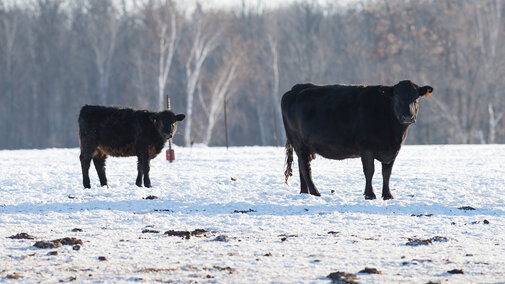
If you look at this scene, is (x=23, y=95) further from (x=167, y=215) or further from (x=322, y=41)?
(x=167, y=215)

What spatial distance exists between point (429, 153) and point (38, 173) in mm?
12570

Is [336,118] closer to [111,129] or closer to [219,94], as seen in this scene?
[111,129]

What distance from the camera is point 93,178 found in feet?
49.1

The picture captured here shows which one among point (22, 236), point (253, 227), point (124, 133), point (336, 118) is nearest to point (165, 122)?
point (124, 133)

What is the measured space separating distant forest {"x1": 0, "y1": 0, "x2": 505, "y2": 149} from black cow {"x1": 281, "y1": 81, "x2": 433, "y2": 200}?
32.3m

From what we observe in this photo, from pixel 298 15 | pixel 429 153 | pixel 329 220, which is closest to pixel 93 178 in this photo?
pixel 329 220

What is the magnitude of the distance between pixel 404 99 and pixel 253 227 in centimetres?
372

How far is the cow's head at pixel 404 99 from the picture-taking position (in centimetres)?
1098

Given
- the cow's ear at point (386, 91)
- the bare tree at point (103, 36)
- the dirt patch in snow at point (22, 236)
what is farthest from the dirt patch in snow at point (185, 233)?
the bare tree at point (103, 36)

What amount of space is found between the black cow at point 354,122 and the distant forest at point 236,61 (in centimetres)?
3233

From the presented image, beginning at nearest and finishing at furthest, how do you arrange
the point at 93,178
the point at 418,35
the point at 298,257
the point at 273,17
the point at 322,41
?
the point at 298,257
the point at 93,178
the point at 418,35
the point at 322,41
the point at 273,17

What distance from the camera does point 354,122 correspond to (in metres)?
11.5

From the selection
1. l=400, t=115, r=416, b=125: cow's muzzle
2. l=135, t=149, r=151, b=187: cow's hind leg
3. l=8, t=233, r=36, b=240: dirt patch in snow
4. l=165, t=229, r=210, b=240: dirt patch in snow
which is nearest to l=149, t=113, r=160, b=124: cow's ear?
l=135, t=149, r=151, b=187: cow's hind leg

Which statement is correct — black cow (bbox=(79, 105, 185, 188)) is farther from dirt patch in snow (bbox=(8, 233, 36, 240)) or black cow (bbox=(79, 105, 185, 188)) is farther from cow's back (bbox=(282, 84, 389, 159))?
dirt patch in snow (bbox=(8, 233, 36, 240))
